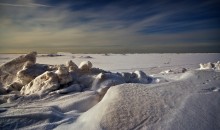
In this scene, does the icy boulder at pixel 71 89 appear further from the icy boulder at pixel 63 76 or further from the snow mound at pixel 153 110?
the snow mound at pixel 153 110

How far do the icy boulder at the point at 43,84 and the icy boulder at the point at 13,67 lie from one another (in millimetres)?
→ 1097

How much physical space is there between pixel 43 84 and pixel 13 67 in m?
1.72

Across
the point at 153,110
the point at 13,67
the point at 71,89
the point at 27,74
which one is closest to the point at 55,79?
the point at 71,89

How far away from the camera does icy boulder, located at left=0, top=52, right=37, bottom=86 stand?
5.33 metres

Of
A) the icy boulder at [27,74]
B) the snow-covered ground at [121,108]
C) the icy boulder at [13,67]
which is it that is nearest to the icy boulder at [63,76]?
the snow-covered ground at [121,108]

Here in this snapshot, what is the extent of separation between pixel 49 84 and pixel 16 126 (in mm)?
1534

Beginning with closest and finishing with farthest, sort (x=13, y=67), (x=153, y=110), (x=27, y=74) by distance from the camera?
(x=153, y=110) < (x=27, y=74) < (x=13, y=67)

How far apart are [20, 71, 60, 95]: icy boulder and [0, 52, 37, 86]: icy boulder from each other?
43.2 inches

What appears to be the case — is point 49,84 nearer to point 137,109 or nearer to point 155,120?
point 137,109

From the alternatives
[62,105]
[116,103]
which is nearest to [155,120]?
[116,103]

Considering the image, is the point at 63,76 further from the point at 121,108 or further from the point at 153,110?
the point at 153,110

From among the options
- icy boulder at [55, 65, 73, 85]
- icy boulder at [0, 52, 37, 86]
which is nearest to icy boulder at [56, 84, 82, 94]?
icy boulder at [55, 65, 73, 85]

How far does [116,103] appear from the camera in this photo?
2922 mm

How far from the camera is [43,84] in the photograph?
424cm
